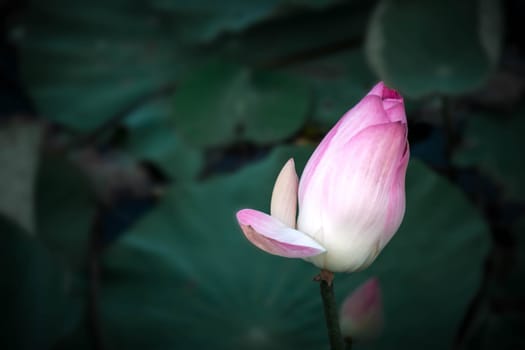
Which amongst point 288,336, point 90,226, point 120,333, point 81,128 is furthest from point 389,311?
point 81,128

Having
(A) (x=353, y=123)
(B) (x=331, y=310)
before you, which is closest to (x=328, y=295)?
(B) (x=331, y=310)

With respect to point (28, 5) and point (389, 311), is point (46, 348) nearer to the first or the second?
point (389, 311)

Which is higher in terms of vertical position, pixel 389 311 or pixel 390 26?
pixel 390 26

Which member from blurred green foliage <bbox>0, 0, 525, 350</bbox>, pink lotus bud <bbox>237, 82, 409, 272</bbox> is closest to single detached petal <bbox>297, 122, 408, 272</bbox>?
pink lotus bud <bbox>237, 82, 409, 272</bbox>

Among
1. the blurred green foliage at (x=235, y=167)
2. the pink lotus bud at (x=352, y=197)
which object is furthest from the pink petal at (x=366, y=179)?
the blurred green foliage at (x=235, y=167)

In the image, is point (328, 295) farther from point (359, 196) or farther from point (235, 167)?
point (235, 167)
